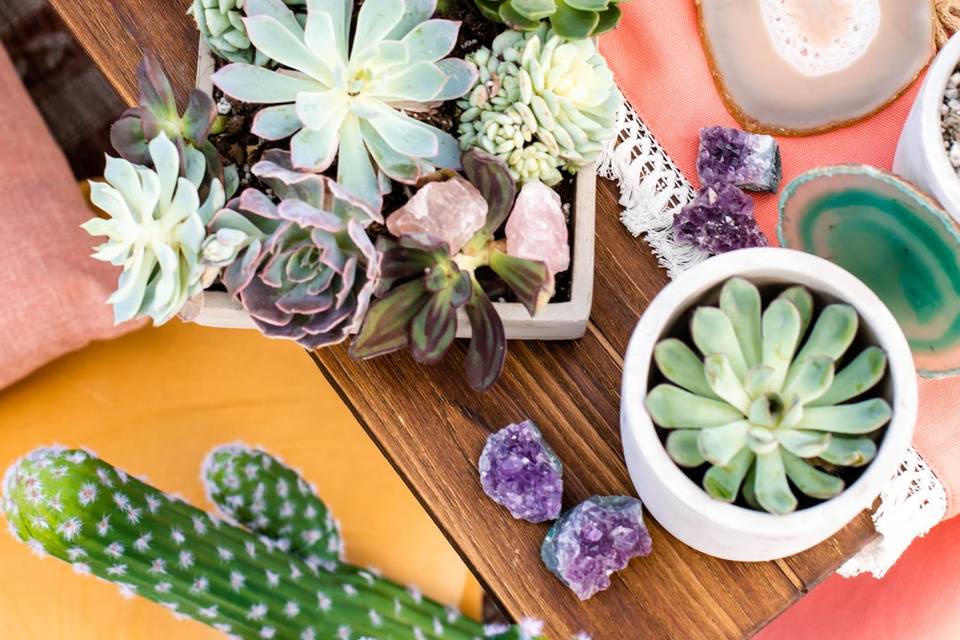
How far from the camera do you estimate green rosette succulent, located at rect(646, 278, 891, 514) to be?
0.46 meters

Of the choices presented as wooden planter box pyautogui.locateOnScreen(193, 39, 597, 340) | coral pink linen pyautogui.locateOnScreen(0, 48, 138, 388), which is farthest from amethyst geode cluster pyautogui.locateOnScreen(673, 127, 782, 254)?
coral pink linen pyautogui.locateOnScreen(0, 48, 138, 388)

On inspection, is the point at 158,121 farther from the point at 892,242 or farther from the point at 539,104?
the point at 892,242

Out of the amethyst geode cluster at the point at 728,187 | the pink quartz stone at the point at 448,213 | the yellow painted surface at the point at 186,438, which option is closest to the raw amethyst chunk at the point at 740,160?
the amethyst geode cluster at the point at 728,187

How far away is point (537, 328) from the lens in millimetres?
593

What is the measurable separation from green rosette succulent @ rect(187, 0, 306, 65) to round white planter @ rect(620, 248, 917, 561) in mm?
304

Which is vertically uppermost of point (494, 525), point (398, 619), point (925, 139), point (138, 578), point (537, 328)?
point (925, 139)

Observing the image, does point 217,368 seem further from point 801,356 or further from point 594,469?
point 801,356

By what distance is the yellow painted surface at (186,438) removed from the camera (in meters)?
0.89

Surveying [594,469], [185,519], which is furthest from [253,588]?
[594,469]

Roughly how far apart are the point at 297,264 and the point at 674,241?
30 cm

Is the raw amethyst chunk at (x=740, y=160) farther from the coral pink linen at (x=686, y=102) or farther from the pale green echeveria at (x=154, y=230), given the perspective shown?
the pale green echeveria at (x=154, y=230)

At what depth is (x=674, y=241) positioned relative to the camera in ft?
2.19

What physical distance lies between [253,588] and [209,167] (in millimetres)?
405

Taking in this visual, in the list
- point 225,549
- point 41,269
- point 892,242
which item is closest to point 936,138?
point 892,242
